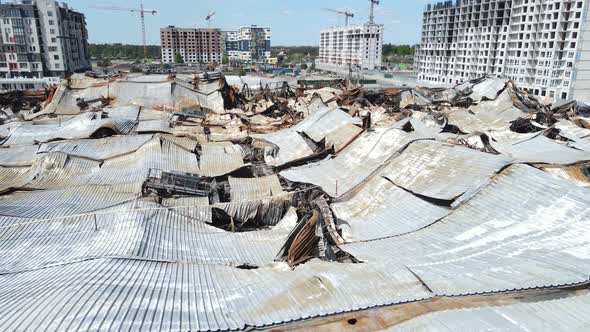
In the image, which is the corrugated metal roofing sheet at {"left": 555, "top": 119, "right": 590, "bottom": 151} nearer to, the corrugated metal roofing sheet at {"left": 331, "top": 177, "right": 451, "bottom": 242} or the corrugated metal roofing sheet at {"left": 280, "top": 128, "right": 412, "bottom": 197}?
the corrugated metal roofing sheet at {"left": 280, "top": 128, "right": 412, "bottom": 197}

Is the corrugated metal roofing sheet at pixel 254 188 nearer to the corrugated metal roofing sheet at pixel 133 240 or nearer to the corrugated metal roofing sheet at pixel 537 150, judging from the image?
the corrugated metal roofing sheet at pixel 133 240

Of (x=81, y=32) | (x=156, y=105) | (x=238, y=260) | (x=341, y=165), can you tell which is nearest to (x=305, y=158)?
(x=341, y=165)

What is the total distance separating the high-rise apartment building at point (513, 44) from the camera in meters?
46.3

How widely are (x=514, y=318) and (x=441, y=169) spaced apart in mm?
5761

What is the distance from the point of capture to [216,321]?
15.8 feet

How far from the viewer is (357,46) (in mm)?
102438

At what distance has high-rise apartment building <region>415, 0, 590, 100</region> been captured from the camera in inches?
1825

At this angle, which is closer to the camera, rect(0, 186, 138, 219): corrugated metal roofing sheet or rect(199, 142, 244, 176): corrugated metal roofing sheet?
rect(0, 186, 138, 219): corrugated metal roofing sheet

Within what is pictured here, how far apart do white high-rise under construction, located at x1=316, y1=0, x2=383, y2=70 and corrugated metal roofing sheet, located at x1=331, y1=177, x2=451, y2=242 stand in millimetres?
80713

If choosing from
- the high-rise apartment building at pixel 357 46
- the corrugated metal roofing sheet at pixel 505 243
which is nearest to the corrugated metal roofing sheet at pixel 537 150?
the corrugated metal roofing sheet at pixel 505 243

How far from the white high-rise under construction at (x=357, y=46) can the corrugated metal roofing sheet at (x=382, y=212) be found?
80.7m

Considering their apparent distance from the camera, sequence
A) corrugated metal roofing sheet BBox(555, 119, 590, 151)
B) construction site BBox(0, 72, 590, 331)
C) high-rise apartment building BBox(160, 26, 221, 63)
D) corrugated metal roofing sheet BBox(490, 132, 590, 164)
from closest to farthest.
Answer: construction site BBox(0, 72, 590, 331) → corrugated metal roofing sheet BBox(490, 132, 590, 164) → corrugated metal roofing sheet BBox(555, 119, 590, 151) → high-rise apartment building BBox(160, 26, 221, 63)

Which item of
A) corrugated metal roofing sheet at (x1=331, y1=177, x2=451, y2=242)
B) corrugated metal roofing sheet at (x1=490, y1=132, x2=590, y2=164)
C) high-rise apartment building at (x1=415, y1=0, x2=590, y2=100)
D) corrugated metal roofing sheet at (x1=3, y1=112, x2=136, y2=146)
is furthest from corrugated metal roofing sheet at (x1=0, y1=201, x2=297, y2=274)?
high-rise apartment building at (x1=415, y1=0, x2=590, y2=100)

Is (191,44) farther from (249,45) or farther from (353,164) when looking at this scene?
(353,164)
